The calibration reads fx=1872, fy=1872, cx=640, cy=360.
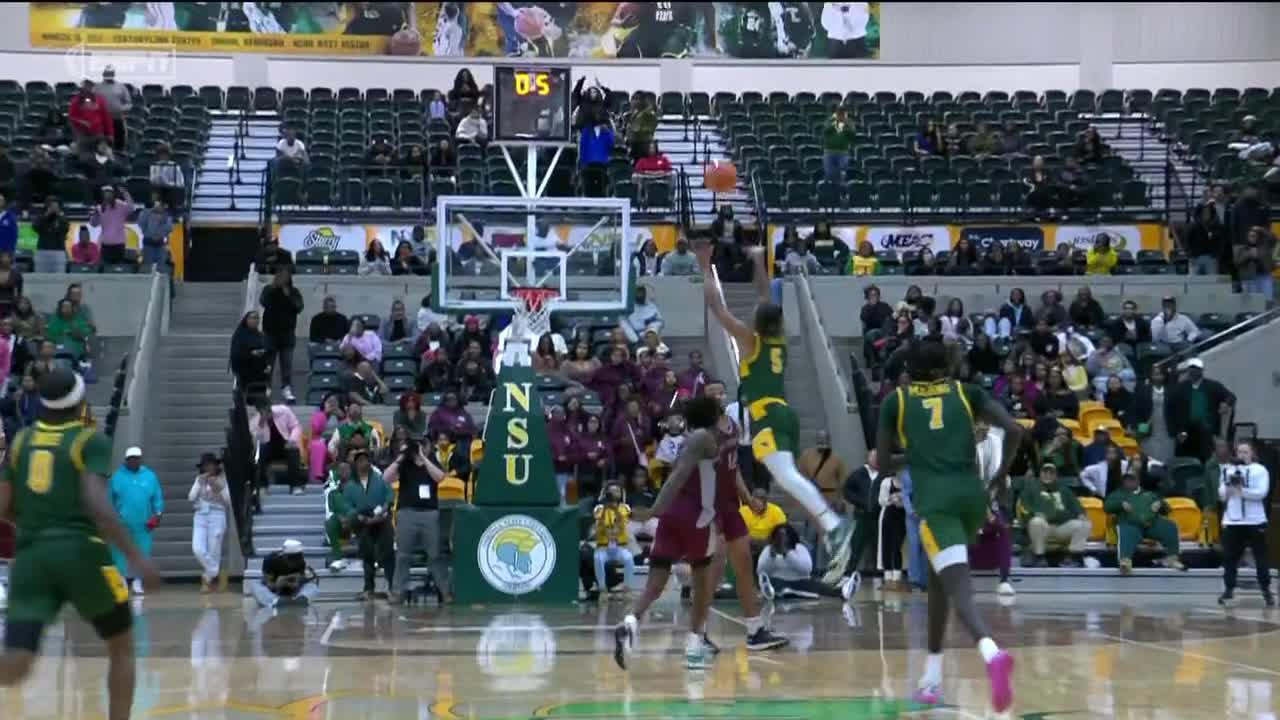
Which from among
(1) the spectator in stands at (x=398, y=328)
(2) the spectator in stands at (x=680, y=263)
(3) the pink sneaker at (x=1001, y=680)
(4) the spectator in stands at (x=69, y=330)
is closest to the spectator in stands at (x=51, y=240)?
(4) the spectator in stands at (x=69, y=330)

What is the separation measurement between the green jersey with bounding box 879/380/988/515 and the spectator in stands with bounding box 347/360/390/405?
15465mm

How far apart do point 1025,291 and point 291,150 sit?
12.5 metres

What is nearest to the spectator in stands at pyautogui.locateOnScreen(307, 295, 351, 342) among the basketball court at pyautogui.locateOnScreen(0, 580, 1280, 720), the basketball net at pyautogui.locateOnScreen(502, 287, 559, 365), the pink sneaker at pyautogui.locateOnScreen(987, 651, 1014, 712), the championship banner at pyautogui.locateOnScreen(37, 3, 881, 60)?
the basketball net at pyautogui.locateOnScreen(502, 287, 559, 365)

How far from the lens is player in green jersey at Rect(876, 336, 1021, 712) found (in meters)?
10.5

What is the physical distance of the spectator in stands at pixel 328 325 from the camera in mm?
26844

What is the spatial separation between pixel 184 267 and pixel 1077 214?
1519cm

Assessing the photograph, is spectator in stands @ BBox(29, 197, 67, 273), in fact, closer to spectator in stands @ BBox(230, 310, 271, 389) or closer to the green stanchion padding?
spectator in stands @ BBox(230, 310, 271, 389)

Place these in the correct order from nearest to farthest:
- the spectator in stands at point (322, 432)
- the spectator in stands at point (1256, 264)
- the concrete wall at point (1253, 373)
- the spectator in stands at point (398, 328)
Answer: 1. the spectator in stands at point (322, 432)
2. the spectator in stands at point (398, 328)
3. the concrete wall at point (1253, 373)
4. the spectator in stands at point (1256, 264)

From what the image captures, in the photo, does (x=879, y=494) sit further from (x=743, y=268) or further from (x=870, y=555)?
(x=743, y=268)

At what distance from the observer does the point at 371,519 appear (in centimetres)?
2066

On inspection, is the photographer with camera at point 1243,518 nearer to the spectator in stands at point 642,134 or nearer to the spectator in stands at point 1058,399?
the spectator in stands at point 1058,399

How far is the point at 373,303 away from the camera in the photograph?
28312mm

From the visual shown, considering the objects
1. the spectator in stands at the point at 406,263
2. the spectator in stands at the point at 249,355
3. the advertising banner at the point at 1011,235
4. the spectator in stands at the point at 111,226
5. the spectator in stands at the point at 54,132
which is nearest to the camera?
the spectator in stands at the point at 249,355

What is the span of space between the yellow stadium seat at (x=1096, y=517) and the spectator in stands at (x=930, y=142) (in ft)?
40.2
